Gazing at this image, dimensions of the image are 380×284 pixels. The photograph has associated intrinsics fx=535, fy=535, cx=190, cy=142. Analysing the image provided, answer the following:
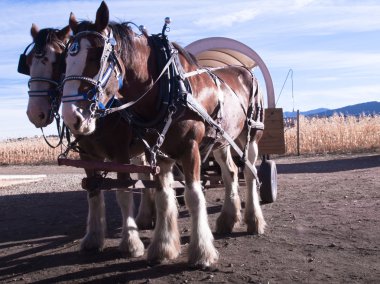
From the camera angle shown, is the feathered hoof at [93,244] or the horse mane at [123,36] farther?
the feathered hoof at [93,244]

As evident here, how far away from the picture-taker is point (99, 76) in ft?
12.2

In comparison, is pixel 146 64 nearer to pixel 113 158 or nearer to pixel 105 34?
pixel 105 34

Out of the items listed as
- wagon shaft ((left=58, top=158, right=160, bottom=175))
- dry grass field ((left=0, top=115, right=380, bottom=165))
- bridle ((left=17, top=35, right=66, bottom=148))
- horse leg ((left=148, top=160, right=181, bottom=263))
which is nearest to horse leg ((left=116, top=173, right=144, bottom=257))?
horse leg ((left=148, top=160, right=181, bottom=263))

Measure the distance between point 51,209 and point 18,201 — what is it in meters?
1.31

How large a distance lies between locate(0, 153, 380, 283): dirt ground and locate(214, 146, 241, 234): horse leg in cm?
14

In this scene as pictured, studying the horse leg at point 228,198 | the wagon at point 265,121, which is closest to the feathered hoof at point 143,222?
the wagon at point 265,121

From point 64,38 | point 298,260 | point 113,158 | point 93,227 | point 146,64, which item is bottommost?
point 298,260

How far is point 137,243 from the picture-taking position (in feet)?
16.1

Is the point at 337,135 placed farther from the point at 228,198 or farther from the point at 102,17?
the point at 102,17

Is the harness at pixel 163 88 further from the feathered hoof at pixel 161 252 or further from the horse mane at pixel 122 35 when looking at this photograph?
the feathered hoof at pixel 161 252

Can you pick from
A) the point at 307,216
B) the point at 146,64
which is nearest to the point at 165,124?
the point at 146,64

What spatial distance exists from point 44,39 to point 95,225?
181cm

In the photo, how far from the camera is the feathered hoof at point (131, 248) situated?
486 cm

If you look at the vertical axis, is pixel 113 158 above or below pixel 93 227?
above
